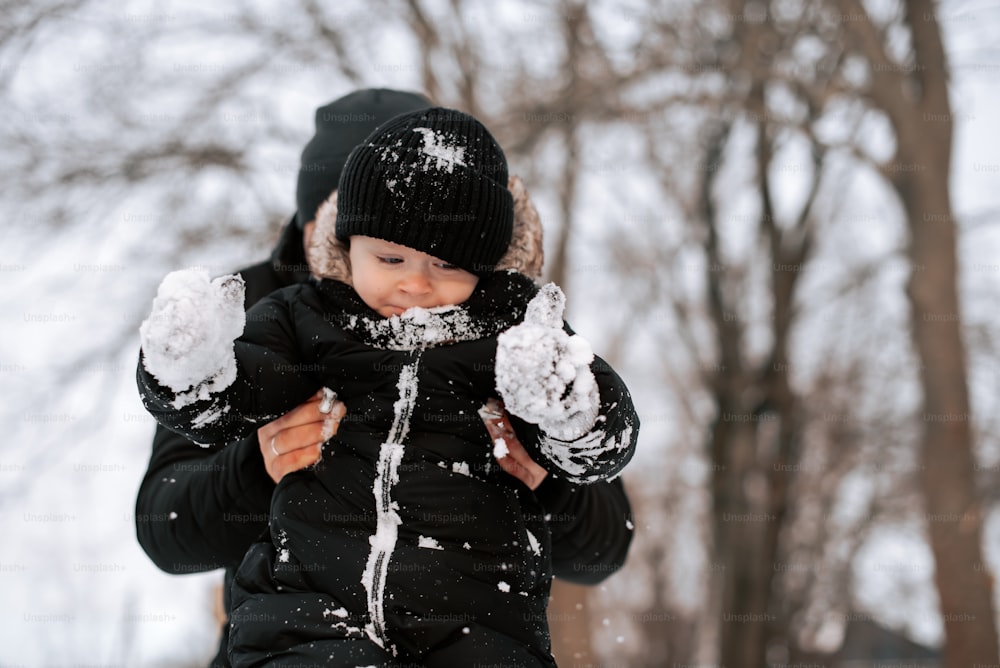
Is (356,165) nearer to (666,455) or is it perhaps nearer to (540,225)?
(540,225)

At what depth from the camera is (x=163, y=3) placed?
877 centimetres

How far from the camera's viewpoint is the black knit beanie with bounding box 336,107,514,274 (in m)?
1.86

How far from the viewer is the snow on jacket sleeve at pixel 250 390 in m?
1.62

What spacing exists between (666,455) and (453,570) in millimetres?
19206

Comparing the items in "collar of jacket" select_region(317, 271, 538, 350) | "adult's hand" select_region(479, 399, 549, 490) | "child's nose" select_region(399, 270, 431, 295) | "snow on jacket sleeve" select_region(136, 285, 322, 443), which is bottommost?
"adult's hand" select_region(479, 399, 549, 490)

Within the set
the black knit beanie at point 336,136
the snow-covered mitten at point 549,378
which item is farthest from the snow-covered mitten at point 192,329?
the black knit beanie at point 336,136

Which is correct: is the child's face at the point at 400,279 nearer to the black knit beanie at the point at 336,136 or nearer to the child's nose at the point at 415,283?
the child's nose at the point at 415,283

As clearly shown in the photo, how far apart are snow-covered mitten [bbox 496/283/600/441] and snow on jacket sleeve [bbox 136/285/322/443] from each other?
50cm

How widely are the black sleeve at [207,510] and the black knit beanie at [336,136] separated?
2.99 ft

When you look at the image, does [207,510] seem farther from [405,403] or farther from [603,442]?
[603,442]

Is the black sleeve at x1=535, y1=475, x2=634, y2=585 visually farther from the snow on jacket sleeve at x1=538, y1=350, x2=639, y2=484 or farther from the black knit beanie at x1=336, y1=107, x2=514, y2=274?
the black knit beanie at x1=336, y1=107, x2=514, y2=274

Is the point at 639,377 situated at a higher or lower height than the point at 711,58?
lower

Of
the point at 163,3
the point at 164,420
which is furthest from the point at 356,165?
the point at 163,3

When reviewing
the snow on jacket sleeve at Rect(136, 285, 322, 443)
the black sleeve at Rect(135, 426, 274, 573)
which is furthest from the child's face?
the black sleeve at Rect(135, 426, 274, 573)
